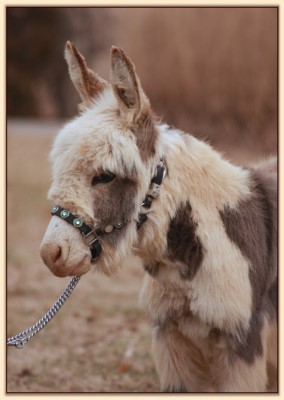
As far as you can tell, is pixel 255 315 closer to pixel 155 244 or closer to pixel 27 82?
pixel 155 244

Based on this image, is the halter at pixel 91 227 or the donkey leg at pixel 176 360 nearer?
the halter at pixel 91 227

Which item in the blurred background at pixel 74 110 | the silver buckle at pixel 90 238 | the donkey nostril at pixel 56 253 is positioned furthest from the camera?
the blurred background at pixel 74 110

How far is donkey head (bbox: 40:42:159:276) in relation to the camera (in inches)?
122

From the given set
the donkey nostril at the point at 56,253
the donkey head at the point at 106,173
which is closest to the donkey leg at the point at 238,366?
the donkey head at the point at 106,173

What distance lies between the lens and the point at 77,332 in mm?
6469

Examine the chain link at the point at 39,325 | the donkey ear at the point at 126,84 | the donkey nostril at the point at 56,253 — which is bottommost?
the chain link at the point at 39,325

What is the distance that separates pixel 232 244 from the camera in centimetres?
350

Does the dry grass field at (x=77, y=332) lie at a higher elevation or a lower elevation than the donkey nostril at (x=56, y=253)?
lower

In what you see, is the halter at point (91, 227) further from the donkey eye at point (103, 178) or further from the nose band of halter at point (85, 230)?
the donkey eye at point (103, 178)

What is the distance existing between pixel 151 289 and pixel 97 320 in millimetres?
3240

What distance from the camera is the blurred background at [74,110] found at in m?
5.67

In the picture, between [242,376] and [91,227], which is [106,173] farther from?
[242,376]

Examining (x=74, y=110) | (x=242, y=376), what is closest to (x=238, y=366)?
(x=242, y=376)

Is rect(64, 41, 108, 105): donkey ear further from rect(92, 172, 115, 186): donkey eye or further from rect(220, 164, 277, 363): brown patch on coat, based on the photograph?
rect(220, 164, 277, 363): brown patch on coat
